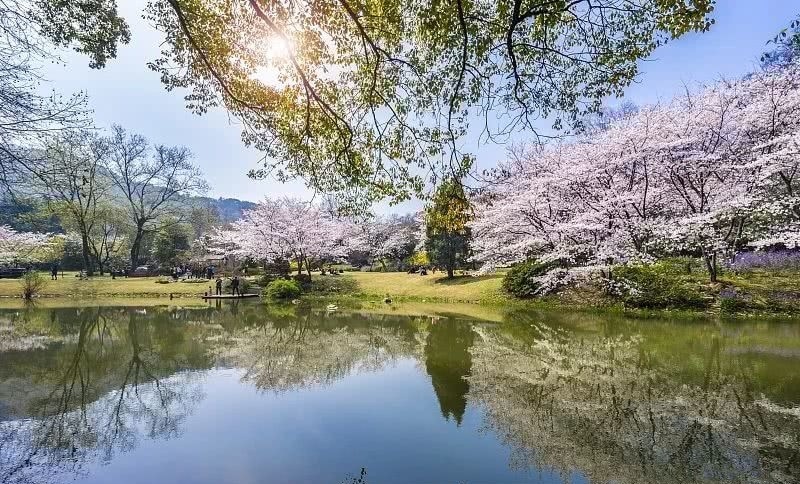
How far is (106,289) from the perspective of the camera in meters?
27.7

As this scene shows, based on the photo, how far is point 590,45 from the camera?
6.05 metres

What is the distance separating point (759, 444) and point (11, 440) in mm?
8915

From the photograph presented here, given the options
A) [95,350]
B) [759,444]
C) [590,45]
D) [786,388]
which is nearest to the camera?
[759,444]

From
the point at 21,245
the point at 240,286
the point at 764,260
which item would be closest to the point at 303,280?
the point at 240,286

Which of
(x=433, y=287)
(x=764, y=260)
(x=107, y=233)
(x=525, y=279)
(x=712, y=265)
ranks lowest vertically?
(x=433, y=287)

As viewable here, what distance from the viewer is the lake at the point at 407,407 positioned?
4.98 m

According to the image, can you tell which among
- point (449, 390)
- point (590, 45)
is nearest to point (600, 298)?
point (449, 390)

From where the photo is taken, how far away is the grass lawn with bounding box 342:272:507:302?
23.1 meters

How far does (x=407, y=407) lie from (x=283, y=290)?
20036 mm

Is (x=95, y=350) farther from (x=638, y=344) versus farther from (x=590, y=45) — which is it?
(x=638, y=344)

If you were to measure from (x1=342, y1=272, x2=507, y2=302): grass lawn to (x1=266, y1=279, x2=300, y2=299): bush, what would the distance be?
3.80 m

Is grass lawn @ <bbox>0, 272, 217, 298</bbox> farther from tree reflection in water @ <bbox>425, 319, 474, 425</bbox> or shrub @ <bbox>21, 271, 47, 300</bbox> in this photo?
tree reflection in water @ <bbox>425, 319, 474, 425</bbox>

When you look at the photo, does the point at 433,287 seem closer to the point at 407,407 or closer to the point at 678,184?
the point at 678,184

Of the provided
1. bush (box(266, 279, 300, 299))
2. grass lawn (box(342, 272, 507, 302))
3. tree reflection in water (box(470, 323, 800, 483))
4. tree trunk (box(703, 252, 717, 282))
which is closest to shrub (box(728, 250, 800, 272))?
tree trunk (box(703, 252, 717, 282))
